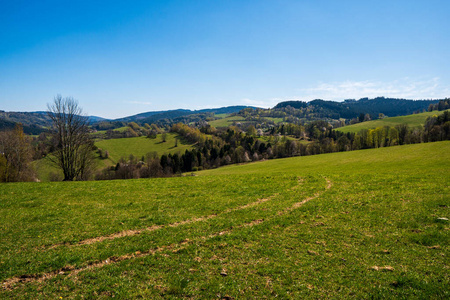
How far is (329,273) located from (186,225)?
9.25m

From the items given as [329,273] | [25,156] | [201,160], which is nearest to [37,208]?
[329,273]

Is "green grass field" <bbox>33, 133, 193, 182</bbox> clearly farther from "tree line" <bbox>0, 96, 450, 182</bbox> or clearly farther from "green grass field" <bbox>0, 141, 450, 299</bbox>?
"green grass field" <bbox>0, 141, 450, 299</bbox>

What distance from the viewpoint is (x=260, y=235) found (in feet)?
42.9

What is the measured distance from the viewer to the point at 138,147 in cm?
16050

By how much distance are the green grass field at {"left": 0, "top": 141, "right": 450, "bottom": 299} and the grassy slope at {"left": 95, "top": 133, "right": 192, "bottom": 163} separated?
425ft

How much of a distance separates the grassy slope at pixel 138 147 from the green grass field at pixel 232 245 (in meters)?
130

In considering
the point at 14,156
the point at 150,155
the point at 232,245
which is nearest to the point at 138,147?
the point at 150,155

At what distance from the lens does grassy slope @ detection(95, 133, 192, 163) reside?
146000mm

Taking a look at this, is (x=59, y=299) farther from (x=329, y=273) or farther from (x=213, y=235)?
(x=329, y=273)

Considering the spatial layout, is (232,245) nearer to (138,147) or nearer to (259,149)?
(259,149)

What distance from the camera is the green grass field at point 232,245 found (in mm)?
8539

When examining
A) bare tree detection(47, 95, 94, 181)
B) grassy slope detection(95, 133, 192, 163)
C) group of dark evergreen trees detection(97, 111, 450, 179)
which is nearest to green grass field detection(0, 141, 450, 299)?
bare tree detection(47, 95, 94, 181)

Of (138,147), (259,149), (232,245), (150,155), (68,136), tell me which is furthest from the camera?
(259,149)

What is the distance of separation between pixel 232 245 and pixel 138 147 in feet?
536
